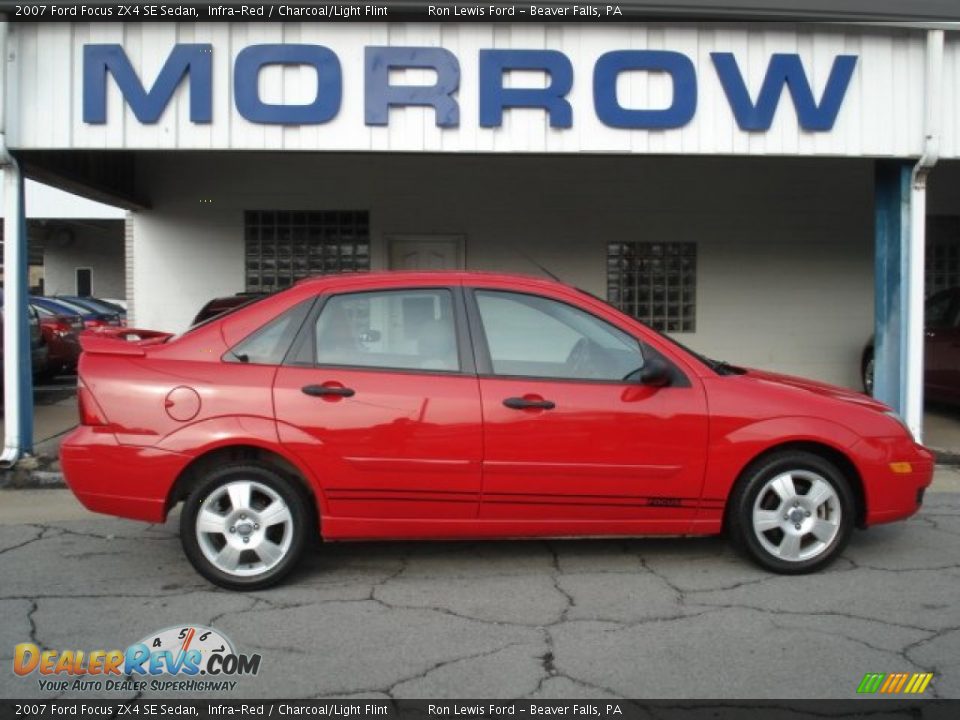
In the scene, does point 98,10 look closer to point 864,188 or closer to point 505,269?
point 505,269

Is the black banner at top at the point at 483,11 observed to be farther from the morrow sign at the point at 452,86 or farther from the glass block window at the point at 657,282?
the glass block window at the point at 657,282

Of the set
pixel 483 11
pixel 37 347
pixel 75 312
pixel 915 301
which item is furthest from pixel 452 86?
pixel 75 312

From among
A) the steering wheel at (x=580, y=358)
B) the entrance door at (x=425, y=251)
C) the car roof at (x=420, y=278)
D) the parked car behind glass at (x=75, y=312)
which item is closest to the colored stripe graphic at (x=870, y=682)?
the steering wheel at (x=580, y=358)

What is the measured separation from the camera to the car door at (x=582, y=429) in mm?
4645

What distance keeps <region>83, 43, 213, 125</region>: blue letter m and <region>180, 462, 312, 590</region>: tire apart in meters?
4.02

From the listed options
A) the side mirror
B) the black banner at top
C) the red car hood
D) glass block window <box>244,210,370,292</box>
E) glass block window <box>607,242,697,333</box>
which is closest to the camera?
the side mirror

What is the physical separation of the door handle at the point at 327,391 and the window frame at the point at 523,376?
26.8 inches

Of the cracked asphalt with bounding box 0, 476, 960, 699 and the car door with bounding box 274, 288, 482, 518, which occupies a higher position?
the car door with bounding box 274, 288, 482, 518

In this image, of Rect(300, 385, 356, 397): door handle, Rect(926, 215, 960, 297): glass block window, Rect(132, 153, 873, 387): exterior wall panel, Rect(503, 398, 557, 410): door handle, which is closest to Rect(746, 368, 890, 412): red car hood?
Rect(503, 398, 557, 410): door handle

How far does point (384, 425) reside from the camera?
15.1 ft

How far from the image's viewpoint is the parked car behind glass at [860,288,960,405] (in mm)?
9828

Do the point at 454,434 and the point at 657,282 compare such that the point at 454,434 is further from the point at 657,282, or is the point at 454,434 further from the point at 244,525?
the point at 657,282

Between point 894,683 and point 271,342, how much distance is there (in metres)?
3.31
